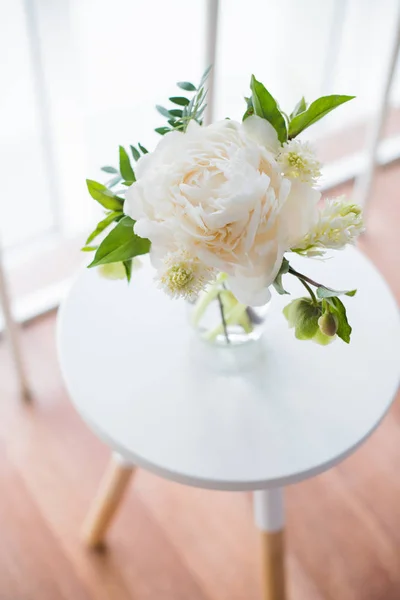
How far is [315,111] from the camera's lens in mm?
566

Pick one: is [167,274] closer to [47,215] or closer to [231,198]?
[231,198]

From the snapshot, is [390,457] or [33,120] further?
[33,120]

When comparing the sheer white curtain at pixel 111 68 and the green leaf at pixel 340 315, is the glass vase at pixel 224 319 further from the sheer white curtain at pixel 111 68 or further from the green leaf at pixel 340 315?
the sheer white curtain at pixel 111 68

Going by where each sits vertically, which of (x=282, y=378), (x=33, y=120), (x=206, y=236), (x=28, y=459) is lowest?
(x=28, y=459)

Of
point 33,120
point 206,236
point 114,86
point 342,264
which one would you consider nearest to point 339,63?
point 114,86

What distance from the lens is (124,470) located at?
3.23 ft

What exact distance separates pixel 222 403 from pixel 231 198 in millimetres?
339

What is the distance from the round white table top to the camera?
72 centimetres

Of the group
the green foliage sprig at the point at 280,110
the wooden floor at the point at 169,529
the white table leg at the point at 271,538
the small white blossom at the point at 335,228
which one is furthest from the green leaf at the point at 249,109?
the wooden floor at the point at 169,529

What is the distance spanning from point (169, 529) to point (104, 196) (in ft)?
2.25

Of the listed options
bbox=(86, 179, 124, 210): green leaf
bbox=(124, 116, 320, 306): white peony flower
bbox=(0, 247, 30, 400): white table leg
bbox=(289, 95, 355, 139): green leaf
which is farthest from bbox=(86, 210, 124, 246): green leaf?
bbox=(0, 247, 30, 400): white table leg

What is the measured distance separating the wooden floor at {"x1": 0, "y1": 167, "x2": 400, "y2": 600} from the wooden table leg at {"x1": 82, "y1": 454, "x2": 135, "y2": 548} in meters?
0.03

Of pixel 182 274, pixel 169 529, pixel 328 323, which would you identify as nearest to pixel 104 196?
pixel 182 274

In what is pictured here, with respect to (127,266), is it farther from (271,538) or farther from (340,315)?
(271,538)
